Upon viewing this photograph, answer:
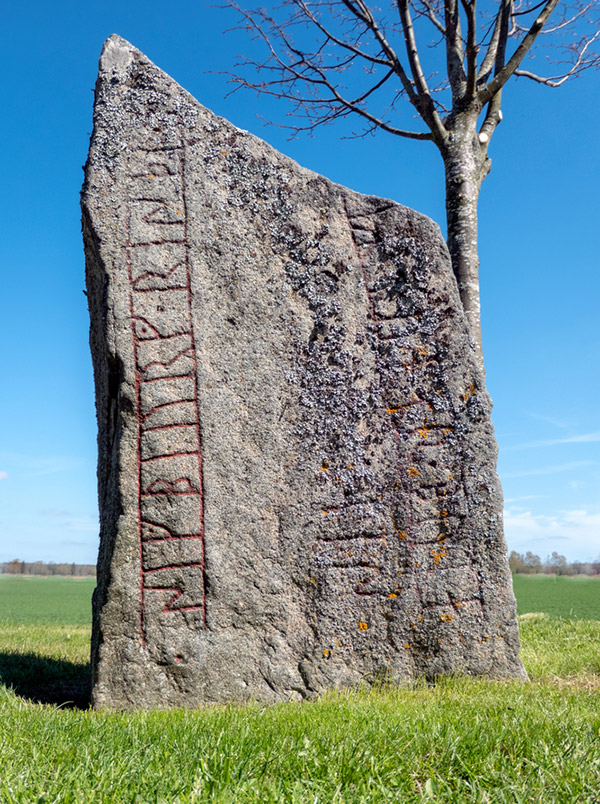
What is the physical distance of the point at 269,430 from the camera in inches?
172

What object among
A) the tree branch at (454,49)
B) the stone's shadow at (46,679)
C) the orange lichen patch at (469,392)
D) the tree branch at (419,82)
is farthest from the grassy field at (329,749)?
the tree branch at (454,49)

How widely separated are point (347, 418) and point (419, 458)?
526 mm

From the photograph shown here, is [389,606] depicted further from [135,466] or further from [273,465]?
[135,466]

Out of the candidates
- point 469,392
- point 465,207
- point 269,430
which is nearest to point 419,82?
point 465,207

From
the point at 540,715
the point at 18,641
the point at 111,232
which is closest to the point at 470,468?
the point at 540,715

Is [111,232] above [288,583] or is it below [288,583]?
above

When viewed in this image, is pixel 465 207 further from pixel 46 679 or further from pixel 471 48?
pixel 46 679

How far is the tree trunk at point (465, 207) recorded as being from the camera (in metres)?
6.75

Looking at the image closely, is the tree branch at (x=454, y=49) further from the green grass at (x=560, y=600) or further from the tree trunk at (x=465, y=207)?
the green grass at (x=560, y=600)

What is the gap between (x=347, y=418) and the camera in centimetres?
451

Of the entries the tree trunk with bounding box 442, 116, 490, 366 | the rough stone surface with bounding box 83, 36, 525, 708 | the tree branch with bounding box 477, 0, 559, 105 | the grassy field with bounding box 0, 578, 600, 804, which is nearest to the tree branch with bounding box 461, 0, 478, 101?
the tree branch with bounding box 477, 0, 559, 105

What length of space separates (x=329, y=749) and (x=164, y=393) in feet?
7.33

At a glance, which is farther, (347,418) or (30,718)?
(347,418)

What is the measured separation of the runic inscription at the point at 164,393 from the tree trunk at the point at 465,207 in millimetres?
3175
